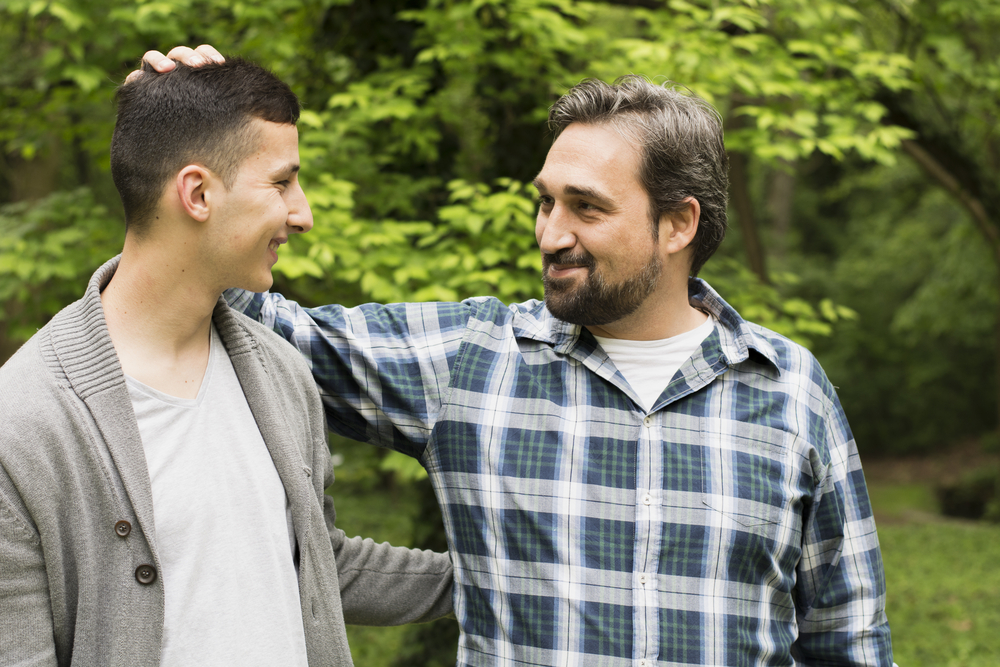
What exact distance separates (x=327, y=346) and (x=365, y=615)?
0.63 meters

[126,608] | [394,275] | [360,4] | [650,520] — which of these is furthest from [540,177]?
[360,4]

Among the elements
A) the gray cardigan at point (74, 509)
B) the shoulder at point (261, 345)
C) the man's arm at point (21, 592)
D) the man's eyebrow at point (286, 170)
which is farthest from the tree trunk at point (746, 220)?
the man's arm at point (21, 592)

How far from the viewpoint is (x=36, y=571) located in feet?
4.11

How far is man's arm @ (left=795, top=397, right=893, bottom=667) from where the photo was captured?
68.6 inches

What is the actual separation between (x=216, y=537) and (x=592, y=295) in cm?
87

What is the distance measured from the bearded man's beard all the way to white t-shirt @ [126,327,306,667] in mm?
684

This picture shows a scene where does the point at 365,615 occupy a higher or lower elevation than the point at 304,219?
lower

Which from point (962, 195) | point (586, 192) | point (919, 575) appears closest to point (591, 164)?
point (586, 192)

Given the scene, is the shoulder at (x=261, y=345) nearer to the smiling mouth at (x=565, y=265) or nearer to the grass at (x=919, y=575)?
the smiling mouth at (x=565, y=265)

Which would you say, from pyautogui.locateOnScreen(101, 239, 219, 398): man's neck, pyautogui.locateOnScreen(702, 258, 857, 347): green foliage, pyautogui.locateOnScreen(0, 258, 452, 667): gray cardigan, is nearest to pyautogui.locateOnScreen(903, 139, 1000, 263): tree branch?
pyautogui.locateOnScreen(702, 258, 857, 347): green foliage

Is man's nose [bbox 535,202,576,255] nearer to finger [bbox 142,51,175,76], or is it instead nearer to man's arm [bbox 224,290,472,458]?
man's arm [bbox 224,290,472,458]

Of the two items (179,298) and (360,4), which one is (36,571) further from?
(360,4)

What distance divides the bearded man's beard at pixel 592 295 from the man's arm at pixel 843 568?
502 mm

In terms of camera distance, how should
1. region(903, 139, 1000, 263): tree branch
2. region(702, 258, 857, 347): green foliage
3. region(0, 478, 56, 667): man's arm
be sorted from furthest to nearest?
region(903, 139, 1000, 263): tree branch < region(702, 258, 857, 347): green foliage < region(0, 478, 56, 667): man's arm
